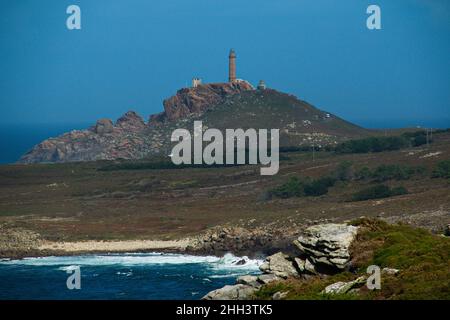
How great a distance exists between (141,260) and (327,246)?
37599 millimetres

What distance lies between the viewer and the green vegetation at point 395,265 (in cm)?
5253

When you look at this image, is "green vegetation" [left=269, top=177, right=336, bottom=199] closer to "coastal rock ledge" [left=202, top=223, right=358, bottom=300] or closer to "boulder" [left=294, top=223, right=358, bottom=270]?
"coastal rock ledge" [left=202, top=223, right=358, bottom=300]

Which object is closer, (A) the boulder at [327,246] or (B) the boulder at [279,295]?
(B) the boulder at [279,295]

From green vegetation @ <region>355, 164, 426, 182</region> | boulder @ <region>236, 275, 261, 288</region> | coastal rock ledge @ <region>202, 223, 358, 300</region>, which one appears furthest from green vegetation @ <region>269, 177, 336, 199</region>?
boulder @ <region>236, 275, 261, 288</region>

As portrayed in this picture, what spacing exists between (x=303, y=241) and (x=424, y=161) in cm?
8989

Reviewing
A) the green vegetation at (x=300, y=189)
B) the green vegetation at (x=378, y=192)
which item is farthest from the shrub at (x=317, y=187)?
the green vegetation at (x=378, y=192)

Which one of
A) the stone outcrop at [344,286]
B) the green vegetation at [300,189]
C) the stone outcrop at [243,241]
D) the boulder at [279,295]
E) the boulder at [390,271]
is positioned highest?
the boulder at [390,271]

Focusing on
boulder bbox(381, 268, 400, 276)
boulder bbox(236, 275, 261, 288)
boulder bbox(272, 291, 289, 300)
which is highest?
boulder bbox(381, 268, 400, 276)

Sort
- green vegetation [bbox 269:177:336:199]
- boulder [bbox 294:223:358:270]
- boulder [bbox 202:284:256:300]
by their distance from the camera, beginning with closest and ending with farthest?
boulder [bbox 202:284:256:300], boulder [bbox 294:223:358:270], green vegetation [bbox 269:177:336:199]

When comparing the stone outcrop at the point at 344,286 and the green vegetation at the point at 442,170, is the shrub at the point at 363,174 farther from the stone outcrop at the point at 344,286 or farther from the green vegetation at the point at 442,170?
the stone outcrop at the point at 344,286

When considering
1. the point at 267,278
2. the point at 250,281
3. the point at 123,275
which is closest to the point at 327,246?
the point at 267,278

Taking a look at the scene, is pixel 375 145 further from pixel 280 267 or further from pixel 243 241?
pixel 280 267

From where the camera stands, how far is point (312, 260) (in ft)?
215

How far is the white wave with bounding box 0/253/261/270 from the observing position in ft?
320
